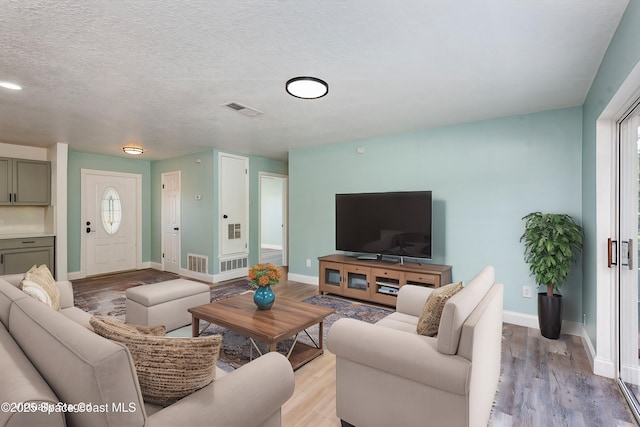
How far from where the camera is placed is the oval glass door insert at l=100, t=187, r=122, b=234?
6.24m

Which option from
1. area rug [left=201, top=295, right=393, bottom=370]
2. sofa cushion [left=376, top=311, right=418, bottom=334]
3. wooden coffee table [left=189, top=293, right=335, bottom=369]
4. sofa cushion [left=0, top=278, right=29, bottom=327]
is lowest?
area rug [left=201, top=295, right=393, bottom=370]

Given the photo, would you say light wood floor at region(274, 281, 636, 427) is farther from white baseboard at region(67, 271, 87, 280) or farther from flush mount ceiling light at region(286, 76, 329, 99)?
white baseboard at region(67, 271, 87, 280)

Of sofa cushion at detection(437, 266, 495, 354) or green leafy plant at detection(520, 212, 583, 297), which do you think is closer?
sofa cushion at detection(437, 266, 495, 354)

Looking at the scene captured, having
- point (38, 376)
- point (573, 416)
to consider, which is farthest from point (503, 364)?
point (38, 376)

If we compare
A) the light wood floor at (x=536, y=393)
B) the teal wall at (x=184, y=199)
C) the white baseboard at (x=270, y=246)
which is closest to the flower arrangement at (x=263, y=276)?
the light wood floor at (x=536, y=393)

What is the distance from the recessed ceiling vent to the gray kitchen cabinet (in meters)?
4.11

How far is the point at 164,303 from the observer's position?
10.5 feet

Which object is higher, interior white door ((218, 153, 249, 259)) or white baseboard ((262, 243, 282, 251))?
interior white door ((218, 153, 249, 259))

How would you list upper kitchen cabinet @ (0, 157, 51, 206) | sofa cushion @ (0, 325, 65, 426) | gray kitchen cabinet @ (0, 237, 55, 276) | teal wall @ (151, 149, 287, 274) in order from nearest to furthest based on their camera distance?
sofa cushion @ (0, 325, 65, 426)
gray kitchen cabinet @ (0, 237, 55, 276)
upper kitchen cabinet @ (0, 157, 51, 206)
teal wall @ (151, 149, 287, 274)

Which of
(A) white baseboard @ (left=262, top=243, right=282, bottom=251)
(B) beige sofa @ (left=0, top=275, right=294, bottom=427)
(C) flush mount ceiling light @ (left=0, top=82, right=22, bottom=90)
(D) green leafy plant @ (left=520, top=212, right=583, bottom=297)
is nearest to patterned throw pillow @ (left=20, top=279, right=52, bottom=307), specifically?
(B) beige sofa @ (left=0, top=275, right=294, bottom=427)

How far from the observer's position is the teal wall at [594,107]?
166 centimetres

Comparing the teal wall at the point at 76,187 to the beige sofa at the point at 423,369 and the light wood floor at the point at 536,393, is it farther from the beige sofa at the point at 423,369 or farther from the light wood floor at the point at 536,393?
the beige sofa at the point at 423,369

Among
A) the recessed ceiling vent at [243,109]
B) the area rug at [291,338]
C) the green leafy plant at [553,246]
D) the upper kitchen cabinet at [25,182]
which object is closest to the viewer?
the area rug at [291,338]

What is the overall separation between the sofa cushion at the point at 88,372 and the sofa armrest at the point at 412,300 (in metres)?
2.15
